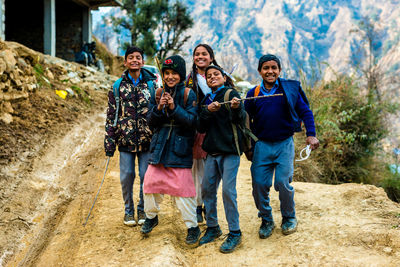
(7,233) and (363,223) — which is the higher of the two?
(363,223)

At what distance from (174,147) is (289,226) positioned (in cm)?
141

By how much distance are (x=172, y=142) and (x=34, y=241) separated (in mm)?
1889

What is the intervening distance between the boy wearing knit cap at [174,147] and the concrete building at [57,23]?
1294cm

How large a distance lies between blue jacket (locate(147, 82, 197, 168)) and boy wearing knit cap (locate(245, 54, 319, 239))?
67 centimetres

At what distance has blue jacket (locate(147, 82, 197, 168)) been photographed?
9.99 ft

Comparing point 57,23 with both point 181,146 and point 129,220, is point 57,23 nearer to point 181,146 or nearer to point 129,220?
point 129,220

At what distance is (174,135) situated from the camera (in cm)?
309

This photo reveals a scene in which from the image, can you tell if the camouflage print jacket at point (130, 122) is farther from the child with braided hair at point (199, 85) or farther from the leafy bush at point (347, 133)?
the leafy bush at point (347, 133)

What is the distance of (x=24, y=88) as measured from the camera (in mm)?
6254

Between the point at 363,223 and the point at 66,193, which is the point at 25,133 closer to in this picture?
the point at 66,193

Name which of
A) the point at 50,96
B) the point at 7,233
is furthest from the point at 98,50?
the point at 7,233

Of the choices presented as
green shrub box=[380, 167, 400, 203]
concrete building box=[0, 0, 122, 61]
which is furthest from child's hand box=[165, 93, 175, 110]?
concrete building box=[0, 0, 122, 61]

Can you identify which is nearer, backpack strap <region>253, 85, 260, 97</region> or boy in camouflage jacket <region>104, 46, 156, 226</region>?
backpack strap <region>253, 85, 260, 97</region>

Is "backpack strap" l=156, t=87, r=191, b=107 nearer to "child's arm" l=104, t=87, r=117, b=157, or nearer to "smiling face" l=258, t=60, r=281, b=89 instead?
"child's arm" l=104, t=87, r=117, b=157
